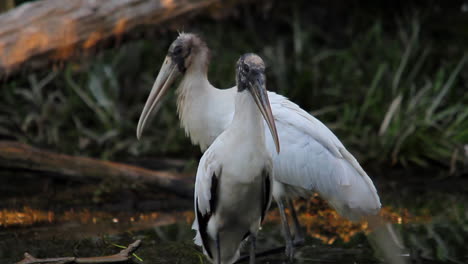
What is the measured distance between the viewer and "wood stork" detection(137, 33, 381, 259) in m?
5.56

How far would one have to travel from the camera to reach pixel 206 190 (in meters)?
4.89

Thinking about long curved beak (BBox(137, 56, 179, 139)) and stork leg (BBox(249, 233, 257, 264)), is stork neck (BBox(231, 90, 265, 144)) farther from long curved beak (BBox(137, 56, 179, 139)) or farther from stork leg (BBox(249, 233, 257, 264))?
long curved beak (BBox(137, 56, 179, 139))

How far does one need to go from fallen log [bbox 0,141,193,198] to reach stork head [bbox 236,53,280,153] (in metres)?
2.96

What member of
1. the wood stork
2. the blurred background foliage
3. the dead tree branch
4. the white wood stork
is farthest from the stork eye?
the dead tree branch

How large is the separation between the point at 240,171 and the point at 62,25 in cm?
338

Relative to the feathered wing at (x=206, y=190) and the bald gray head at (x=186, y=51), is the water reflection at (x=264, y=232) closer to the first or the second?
the feathered wing at (x=206, y=190)

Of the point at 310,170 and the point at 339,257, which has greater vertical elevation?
the point at 310,170

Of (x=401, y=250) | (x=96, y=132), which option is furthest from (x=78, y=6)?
(x=401, y=250)

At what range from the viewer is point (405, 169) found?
9.10m

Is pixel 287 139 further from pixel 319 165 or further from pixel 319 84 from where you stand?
Answer: pixel 319 84

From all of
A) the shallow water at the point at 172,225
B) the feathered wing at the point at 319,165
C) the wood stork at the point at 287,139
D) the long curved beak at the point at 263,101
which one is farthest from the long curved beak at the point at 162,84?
the long curved beak at the point at 263,101

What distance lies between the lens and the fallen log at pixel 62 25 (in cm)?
712

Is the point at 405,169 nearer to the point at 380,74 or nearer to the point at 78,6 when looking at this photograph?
the point at 380,74

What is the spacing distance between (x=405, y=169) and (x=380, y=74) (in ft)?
4.54
